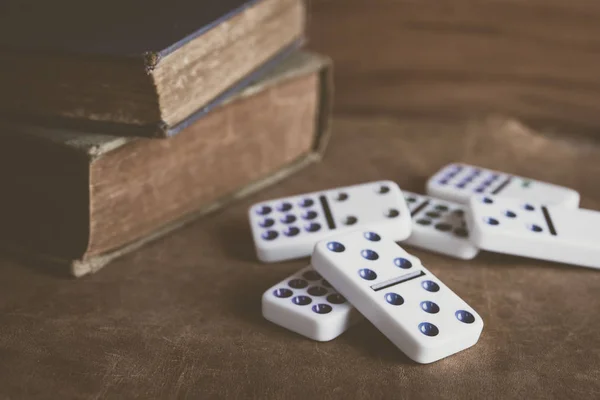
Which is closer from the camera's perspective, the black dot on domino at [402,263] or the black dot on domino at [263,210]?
the black dot on domino at [402,263]

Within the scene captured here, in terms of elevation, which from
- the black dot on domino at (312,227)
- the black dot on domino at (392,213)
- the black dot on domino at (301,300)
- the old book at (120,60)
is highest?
the old book at (120,60)

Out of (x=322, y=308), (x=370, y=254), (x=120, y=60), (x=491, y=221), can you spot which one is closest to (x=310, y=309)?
(x=322, y=308)

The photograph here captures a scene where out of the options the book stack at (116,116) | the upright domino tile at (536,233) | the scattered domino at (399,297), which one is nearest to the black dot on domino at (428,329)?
the scattered domino at (399,297)

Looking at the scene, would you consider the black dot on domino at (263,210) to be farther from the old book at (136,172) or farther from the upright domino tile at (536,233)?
the upright domino tile at (536,233)

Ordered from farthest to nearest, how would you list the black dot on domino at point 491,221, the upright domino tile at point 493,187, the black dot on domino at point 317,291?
the upright domino tile at point 493,187, the black dot on domino at point 491,221, the black dot on domino at point 317,291

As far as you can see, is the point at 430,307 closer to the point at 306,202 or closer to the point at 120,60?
the point at 306,202

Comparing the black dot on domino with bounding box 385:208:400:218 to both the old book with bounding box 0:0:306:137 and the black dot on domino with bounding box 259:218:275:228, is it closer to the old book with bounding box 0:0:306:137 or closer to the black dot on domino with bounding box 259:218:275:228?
the black dot on domino with bounding box 259:218:275:228

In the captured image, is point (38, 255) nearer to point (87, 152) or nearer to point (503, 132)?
point (87, 152)

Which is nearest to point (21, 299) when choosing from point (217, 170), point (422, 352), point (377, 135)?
point (217, 170)
